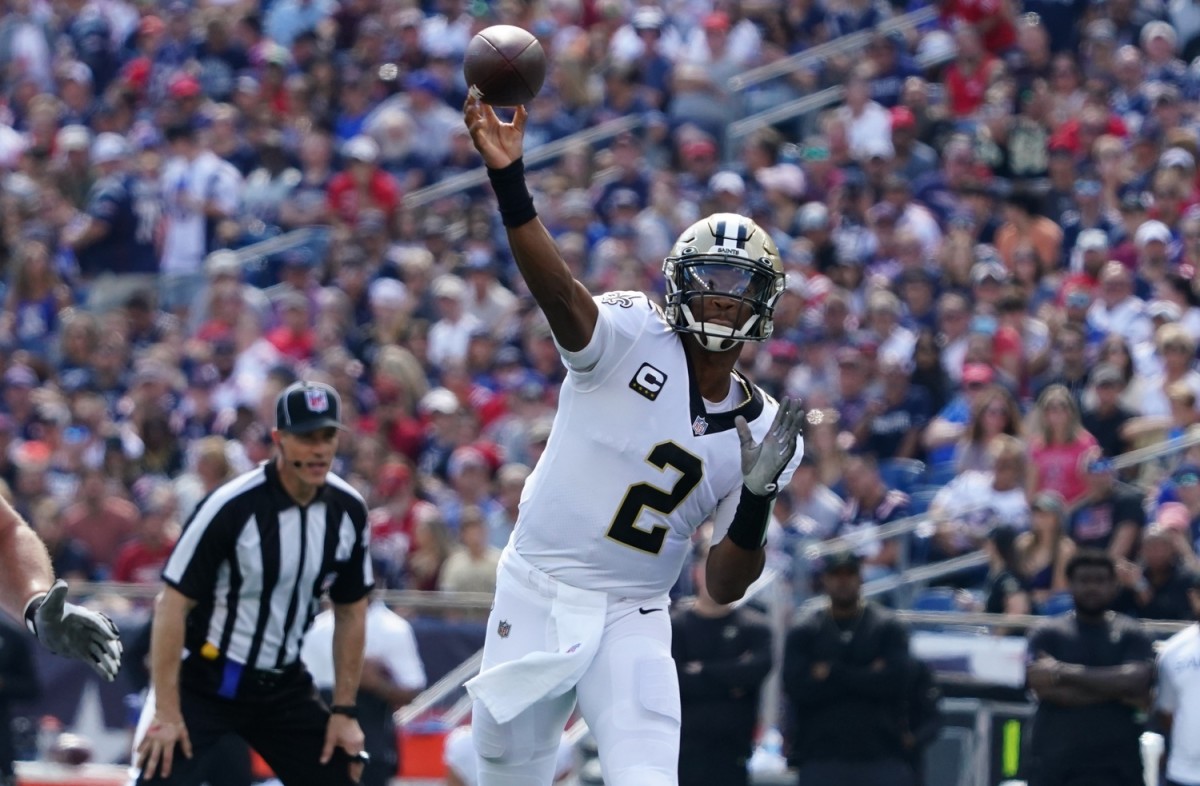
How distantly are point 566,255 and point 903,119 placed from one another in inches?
96.3

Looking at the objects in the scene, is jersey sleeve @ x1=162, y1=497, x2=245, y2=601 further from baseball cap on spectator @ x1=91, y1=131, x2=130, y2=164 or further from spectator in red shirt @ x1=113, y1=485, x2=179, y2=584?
baseball cap on spectator @ x1=91, y1=131, x2=130, y2=164

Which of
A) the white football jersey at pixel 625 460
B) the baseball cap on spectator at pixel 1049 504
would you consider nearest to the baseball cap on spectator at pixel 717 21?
the baseball cap on spectator at pixel 1049 504

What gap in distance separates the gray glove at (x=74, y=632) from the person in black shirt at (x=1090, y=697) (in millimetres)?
4680

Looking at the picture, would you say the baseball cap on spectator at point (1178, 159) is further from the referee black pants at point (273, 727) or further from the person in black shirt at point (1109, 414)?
the referee black pants at point (273, 727)

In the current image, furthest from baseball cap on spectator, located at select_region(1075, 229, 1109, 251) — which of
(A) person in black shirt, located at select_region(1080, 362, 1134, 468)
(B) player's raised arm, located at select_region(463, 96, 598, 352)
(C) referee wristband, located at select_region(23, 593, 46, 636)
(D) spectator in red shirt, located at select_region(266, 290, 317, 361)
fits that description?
(C) referee wristband, located at select_region(23, 593, 46, 636)

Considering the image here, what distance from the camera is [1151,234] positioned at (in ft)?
40.7

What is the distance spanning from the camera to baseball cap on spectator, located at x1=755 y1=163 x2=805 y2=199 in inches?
571

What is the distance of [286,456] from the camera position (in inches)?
299

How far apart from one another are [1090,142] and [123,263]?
23.4 feet

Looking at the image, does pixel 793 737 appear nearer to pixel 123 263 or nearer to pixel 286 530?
pixel 286 530

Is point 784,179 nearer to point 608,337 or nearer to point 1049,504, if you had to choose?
point 1049,504

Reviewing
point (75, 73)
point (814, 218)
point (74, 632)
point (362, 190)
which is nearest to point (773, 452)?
point (74, 632)

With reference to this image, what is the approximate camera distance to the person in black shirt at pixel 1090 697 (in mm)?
8680

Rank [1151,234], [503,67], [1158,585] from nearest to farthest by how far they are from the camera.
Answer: [503,67]
[1158,585]
[1151,234]
